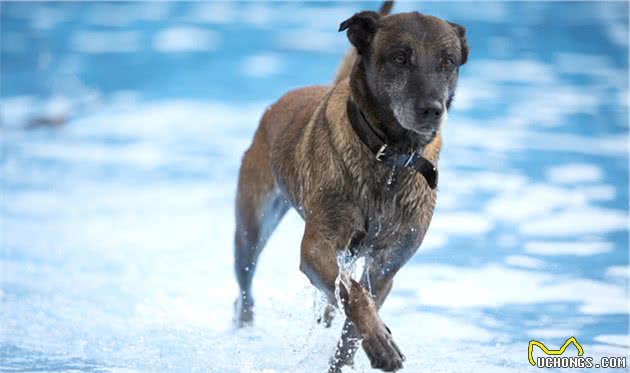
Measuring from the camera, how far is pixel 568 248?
22.1 ft

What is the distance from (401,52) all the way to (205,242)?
3679 mm

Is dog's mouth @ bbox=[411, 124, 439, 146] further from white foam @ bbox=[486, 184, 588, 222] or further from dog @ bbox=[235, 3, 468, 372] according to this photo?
white foam @ bbox=[486, 184, 588, 222]

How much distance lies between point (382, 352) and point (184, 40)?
10770 millimetres

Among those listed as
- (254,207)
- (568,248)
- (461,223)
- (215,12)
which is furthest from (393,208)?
(215,12)

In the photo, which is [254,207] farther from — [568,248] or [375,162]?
[568,248]

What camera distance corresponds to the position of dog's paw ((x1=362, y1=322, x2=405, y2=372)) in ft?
11.3

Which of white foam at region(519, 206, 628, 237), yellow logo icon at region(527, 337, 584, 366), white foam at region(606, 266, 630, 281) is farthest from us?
white foam at region(519, 206, 628, 237)

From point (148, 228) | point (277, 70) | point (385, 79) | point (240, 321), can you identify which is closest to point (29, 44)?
point (277, 70)

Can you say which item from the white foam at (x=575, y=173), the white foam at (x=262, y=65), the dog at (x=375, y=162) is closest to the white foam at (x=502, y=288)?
the dog at (x=375, y=162)

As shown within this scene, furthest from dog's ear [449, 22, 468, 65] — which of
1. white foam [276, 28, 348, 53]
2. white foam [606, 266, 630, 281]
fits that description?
white foam [276, 28, 348, 53]

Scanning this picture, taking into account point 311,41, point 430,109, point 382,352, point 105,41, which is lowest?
point 382,352

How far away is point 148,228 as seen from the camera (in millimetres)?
7461

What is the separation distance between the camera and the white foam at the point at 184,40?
1334cm

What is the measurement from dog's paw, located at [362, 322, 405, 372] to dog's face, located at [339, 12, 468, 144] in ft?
A: 2.48
